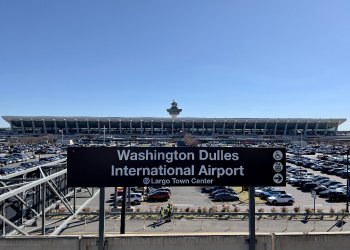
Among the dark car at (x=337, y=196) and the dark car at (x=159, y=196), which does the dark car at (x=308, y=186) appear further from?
the dark car at (x=159, y=196)

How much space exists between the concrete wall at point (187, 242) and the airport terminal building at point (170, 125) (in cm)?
13740

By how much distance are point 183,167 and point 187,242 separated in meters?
1.50

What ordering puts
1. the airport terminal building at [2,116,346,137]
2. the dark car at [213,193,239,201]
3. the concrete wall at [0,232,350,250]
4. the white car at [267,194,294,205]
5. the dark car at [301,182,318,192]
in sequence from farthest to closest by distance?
1. the airport terminal building at [2,116,346,137]
2. the dark car at [301,182,318,192]
3. the dark car at [213,193,239,201]
4. the white car at [267,194,294,205]
5. the concrete wall at [0,232,350,250]

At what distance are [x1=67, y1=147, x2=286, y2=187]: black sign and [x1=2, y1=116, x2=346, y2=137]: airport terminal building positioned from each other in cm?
13752

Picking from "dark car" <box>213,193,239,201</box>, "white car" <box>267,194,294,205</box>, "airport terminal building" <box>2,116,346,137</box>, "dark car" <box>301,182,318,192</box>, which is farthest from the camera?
"airport terminal building" <box>2,116,346,137</box>

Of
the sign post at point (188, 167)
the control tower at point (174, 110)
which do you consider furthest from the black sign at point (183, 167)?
the control tower at point (174, 110)

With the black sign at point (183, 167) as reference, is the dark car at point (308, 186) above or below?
below

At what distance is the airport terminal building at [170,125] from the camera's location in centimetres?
14588

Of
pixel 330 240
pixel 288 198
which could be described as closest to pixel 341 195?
pixel 288 198

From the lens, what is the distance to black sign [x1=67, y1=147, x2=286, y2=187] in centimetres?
688

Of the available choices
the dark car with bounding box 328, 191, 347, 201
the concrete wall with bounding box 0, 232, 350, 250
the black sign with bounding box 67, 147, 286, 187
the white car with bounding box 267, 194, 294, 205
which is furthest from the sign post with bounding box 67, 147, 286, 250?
the dark car with bounding box 328, 191, 347, 201

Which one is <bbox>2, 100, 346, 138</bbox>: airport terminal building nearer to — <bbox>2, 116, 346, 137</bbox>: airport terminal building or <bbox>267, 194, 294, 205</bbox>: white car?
<bbox>2, 116, 346, 137</bbox>: airport terminal building

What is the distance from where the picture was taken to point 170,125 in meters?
151

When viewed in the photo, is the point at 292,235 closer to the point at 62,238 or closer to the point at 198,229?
the point at 62,238
